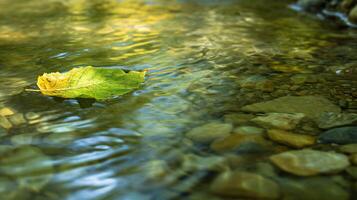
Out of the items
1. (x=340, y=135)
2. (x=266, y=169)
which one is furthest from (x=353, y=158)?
(x=266, y=169)

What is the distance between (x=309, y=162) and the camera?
1429mm

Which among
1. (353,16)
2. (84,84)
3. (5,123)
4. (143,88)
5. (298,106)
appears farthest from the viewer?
(353,16)

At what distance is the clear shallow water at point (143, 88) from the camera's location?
1388 mm

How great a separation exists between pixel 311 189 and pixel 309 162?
16 cm

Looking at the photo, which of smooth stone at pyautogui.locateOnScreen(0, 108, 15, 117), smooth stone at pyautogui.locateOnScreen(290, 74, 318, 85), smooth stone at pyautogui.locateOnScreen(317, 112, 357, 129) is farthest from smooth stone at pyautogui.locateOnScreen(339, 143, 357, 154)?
smooth stone at pyautogui.locateOnScreen(0, 108, 15, 117)

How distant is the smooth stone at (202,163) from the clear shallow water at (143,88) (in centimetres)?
1

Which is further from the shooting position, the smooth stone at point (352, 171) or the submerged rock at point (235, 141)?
the submerged rock at point (235, 141)

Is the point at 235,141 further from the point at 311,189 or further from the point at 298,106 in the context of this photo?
the point at 298,106

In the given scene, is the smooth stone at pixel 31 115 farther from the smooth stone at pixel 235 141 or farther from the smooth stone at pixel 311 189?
the smooth stone at pixel 311 189

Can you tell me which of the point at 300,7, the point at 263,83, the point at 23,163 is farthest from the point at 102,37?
the point at 300,7

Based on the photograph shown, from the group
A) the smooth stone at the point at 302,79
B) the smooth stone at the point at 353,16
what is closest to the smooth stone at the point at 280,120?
the smooth stone at the point at 302,79

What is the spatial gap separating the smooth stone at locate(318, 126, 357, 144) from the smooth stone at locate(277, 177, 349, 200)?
33cm

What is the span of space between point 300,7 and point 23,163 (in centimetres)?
592

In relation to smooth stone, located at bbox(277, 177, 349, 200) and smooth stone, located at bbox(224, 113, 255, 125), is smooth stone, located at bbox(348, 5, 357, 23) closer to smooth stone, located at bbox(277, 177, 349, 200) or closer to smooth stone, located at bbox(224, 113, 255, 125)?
smooth stone, located at bbox(224, 113, 255, 125)
